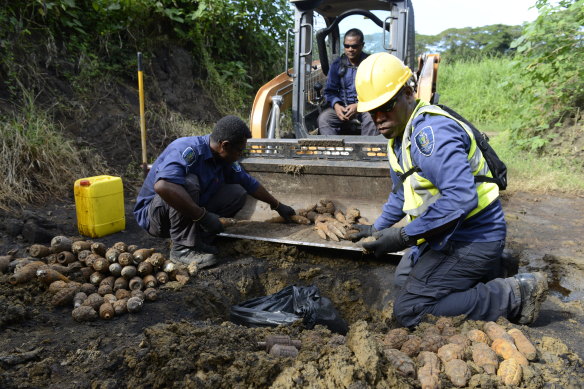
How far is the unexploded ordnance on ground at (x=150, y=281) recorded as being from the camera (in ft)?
10.9

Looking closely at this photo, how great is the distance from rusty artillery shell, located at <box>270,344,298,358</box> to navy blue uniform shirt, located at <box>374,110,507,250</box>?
1.03 meters

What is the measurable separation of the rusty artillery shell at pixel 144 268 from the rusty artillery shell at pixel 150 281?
1.5 inches

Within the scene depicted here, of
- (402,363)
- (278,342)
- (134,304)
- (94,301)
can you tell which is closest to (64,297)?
(94,301)

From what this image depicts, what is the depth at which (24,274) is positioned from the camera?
3.12m

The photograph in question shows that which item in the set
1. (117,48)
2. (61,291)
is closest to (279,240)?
(61,291)

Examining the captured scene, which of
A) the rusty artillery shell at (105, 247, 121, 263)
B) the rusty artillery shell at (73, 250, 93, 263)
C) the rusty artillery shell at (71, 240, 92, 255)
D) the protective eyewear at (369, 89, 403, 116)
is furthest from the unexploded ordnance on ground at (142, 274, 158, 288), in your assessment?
the protective eyewear at (369, 89, 403, 116)

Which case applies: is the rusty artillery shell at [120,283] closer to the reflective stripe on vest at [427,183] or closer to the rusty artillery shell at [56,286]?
the rusty artillery shell at [56,286]

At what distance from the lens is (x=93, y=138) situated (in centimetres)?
658

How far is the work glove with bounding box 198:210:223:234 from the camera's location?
145 inches

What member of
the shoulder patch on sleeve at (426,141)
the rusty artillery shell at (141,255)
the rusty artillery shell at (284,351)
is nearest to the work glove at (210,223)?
the rusty artillery shell at (141,255)

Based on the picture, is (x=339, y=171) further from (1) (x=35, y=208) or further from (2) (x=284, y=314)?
(1) (x=35, y=208)

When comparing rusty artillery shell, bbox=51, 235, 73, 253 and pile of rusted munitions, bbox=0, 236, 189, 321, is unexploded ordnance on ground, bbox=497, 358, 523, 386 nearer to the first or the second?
pile of rusted munitions, bbox=0, 236, 189, 321

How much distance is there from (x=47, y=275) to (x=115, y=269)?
44cm

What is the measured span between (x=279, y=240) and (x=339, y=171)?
3.04 ft
